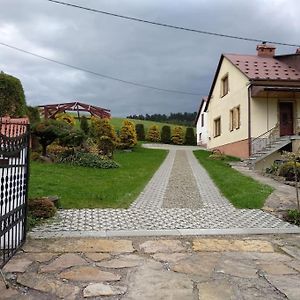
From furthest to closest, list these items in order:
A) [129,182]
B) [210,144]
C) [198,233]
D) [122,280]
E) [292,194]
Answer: [210,144], [129,182], [292,194], [198,233], [122,280]

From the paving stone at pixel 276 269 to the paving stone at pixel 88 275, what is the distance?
1.72 m

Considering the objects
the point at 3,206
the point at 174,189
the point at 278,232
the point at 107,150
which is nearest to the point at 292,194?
the point at 174,189

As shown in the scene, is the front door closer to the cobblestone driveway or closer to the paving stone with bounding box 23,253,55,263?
Result: the cobblestone driveway

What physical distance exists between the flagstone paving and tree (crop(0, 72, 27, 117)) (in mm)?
8016

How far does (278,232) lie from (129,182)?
707 cm

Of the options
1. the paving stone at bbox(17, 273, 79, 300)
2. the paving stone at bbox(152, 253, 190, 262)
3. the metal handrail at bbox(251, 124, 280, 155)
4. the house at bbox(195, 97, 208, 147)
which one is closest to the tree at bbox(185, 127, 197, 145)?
the house at bbox(195, 97, 208, 147)

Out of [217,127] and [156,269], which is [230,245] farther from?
[217,127]

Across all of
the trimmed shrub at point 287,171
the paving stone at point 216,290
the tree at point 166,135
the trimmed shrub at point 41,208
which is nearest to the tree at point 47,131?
the trimmed shrub at point 287,171

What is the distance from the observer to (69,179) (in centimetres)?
1277

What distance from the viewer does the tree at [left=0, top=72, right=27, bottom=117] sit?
12.9 metres

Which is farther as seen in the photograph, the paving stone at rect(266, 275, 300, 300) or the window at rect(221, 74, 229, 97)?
the window at rect(221, 74, 229, 97)

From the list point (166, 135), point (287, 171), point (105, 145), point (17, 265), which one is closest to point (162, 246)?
point (17, 265)

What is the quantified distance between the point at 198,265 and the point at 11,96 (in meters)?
10.2

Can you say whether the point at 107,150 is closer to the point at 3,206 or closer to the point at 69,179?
the point at 69,179
